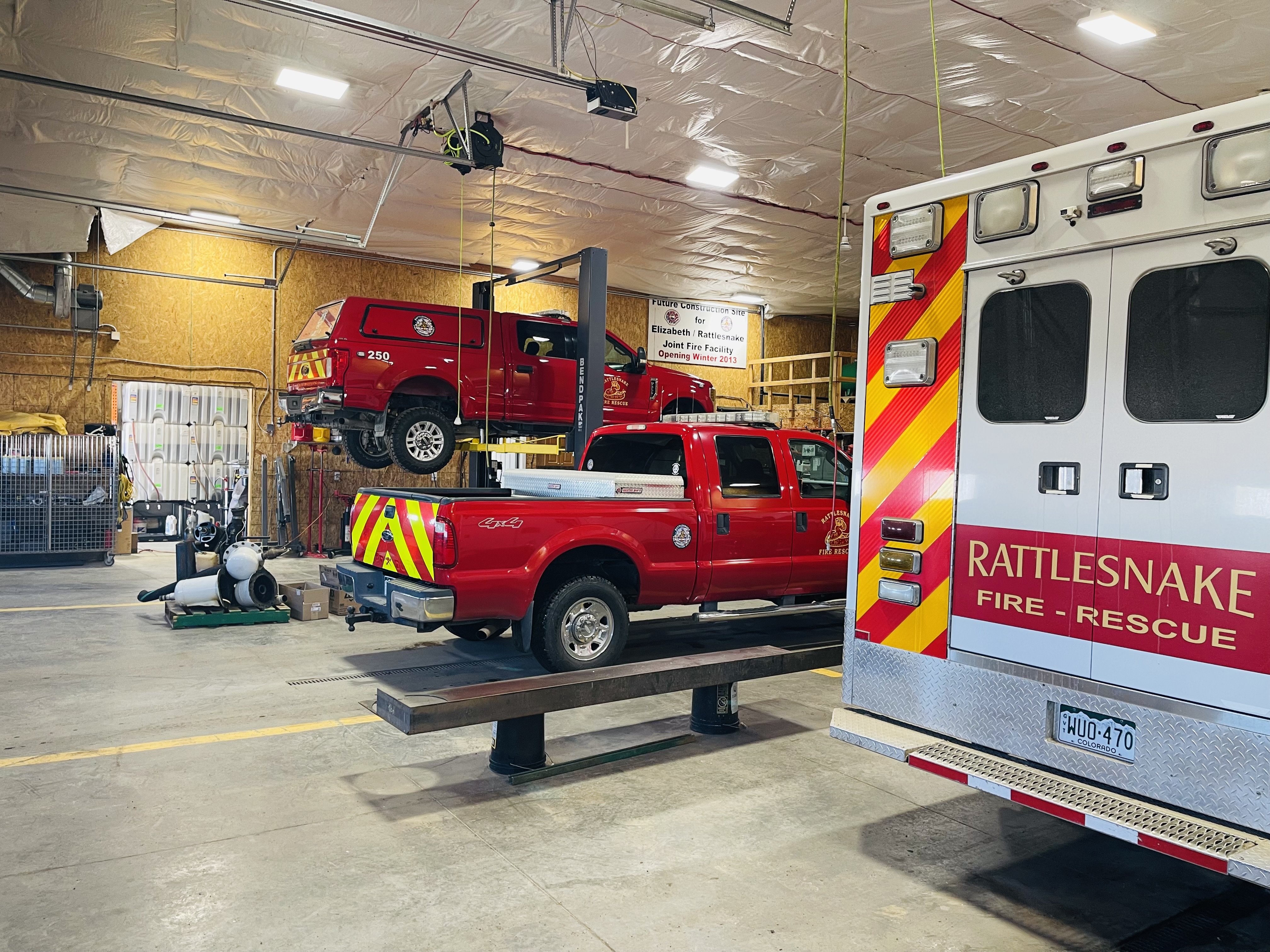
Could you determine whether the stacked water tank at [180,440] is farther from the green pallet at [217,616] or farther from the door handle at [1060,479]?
the door handle at [1060,479]

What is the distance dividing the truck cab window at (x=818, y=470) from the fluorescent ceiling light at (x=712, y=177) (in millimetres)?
4383

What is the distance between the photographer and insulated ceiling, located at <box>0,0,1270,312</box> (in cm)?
725

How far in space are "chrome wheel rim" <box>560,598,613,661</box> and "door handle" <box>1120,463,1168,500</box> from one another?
407 centimetres

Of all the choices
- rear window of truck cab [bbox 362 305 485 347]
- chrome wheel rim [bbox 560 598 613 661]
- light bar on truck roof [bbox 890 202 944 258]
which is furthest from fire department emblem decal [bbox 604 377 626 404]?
light bar on truck roof [bbox 890 202 944 258]

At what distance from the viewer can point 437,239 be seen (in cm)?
1452

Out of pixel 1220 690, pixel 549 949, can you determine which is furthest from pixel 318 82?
pixel 1220 690

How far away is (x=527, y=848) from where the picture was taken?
3.92 meters

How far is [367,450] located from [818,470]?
6.39 meters

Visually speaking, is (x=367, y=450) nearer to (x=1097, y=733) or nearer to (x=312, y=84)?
(x=312, y=84)

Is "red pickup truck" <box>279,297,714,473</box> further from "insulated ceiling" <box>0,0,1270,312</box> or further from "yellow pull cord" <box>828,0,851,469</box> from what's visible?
"yellow pull cord" <box>828,0,851,469</box>

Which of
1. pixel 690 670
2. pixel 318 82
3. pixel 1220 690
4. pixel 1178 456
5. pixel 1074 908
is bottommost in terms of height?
pixel 1074 908

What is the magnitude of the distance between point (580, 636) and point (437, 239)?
9655 mm

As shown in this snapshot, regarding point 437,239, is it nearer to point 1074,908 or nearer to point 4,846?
point 4,846

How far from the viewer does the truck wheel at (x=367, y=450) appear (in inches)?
462
